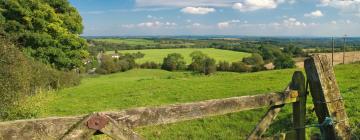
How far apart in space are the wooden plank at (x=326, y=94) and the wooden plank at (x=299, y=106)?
0.57 feet

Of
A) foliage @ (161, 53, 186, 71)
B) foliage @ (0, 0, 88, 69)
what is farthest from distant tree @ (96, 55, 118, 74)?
foliage @ (0, 0, 88, 69)

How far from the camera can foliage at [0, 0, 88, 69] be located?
123ft

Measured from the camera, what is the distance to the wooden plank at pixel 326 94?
504cm

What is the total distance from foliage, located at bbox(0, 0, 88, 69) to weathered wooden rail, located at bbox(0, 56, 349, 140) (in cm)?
3379

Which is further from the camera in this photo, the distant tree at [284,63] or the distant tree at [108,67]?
the distant tree at [108,67]

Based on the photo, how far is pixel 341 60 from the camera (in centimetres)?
3803

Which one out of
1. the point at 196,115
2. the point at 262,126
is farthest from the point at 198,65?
the point at 196,115

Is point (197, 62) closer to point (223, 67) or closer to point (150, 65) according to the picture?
point (223, 67)

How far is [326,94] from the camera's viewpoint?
5062mm

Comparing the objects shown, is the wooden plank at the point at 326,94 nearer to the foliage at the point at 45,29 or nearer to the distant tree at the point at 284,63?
the foliage at the point at 45,29

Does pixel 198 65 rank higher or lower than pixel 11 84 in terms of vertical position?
lower

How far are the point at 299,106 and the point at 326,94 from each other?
39cm

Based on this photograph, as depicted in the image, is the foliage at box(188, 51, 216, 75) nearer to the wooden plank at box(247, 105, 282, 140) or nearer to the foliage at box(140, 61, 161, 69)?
the foliage at box(140, 61, 161, 69)

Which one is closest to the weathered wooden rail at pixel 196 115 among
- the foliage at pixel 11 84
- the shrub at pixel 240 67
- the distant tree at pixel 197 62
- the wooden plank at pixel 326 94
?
the wooden plank at pixel 326 94
